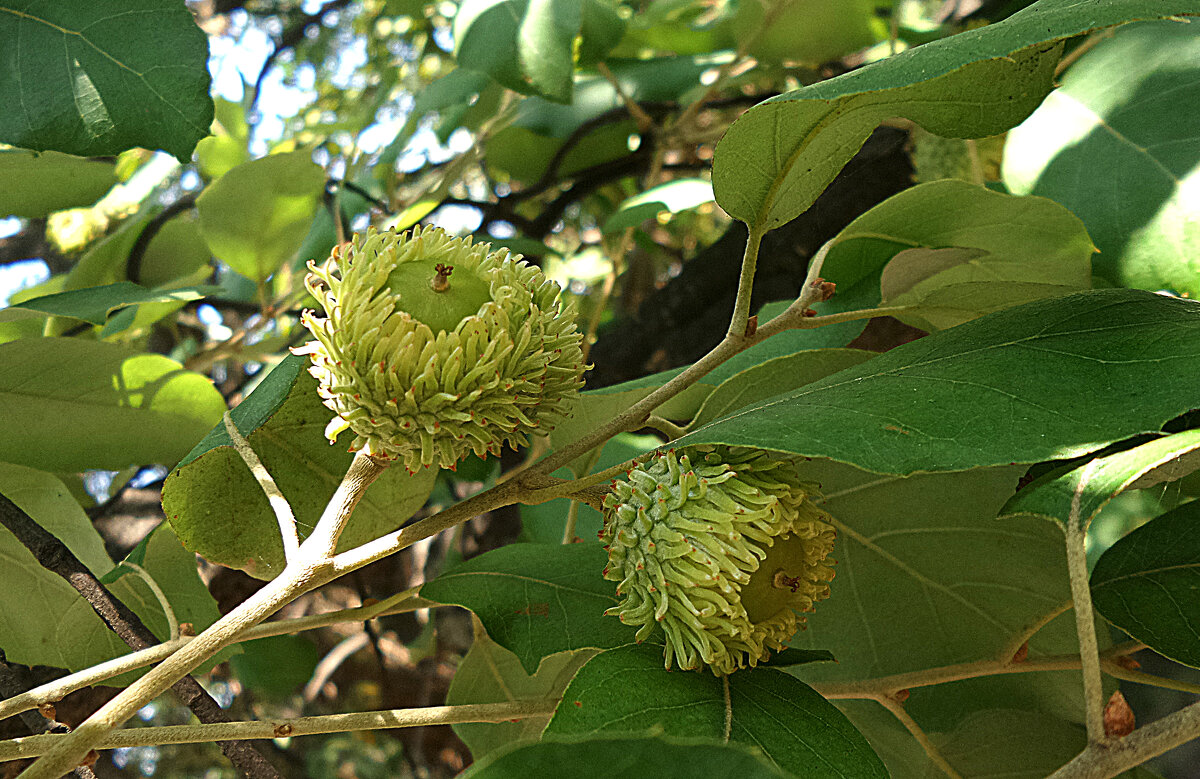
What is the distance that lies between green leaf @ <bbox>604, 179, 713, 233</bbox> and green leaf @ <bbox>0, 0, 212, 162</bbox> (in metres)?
0.49

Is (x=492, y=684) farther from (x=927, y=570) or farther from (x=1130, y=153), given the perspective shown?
(x=1130, y=153)

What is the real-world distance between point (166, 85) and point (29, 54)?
13 cm

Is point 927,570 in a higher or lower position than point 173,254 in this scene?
lower

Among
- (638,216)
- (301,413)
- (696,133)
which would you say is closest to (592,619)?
(301,413)

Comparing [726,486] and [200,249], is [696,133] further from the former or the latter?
[726,486]

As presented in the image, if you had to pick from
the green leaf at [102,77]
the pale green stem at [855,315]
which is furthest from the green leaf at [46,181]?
the pale green stem at [855,315]

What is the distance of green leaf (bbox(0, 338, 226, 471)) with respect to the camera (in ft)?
2.66

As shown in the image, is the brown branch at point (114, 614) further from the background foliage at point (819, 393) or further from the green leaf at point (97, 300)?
the green leaf at point (97, 300)

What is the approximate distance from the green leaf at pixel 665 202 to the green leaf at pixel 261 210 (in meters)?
0.47

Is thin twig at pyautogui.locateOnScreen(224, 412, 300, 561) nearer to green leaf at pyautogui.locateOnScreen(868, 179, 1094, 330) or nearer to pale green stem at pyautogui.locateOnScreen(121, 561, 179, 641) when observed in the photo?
pale green stem at pyautogui.locateOnScreen(121, 561, 179, 641)

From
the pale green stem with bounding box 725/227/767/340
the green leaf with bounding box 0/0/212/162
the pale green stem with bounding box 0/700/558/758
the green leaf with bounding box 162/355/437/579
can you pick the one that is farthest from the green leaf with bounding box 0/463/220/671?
the pale green stem with bounding box 725/227/767/340

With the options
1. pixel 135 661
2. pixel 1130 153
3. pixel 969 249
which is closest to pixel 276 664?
pixel 135 661

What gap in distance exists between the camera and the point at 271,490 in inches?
25.1

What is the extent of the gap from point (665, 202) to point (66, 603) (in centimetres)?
75
